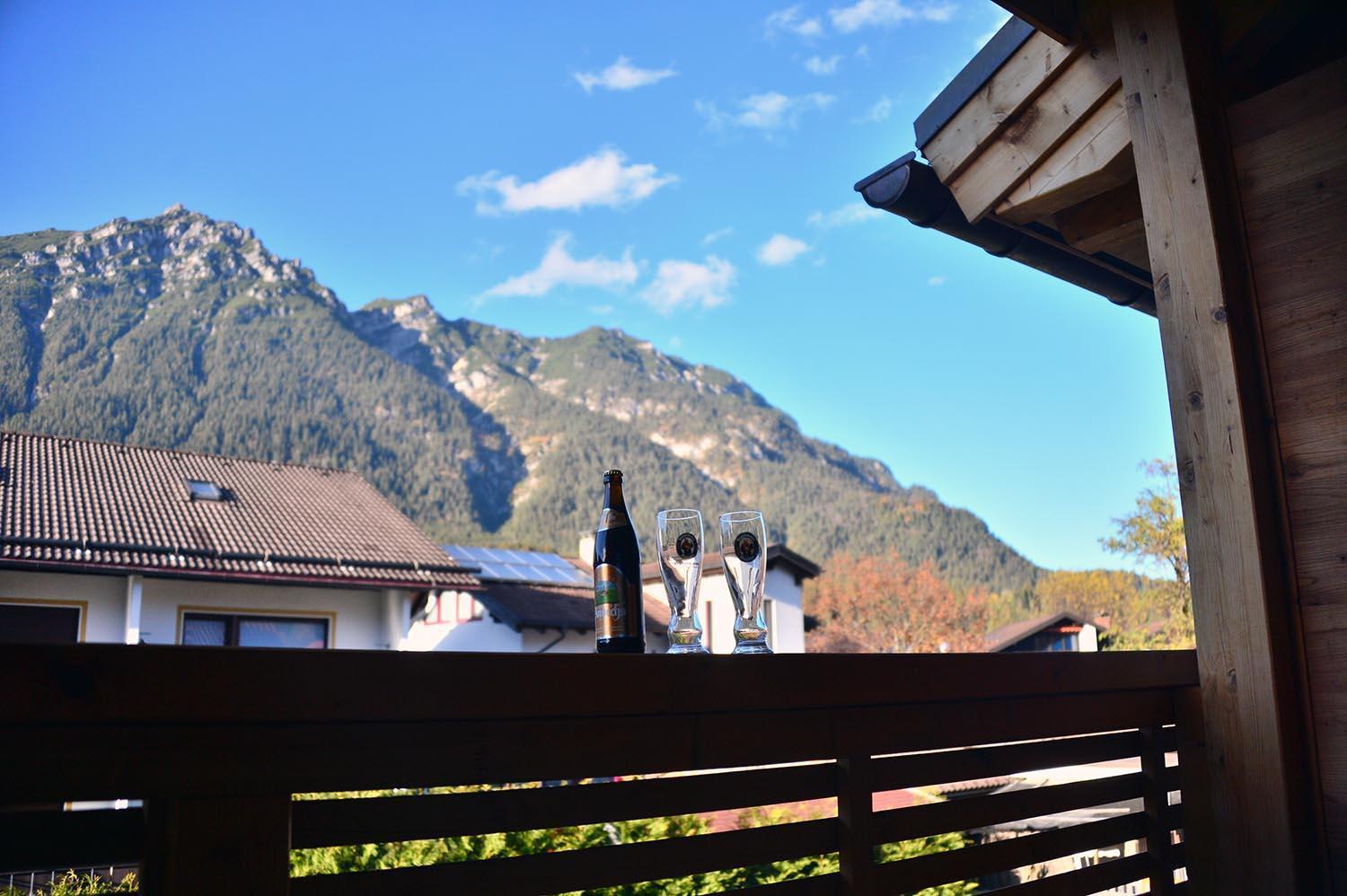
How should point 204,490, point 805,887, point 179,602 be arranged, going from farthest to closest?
point 204,490 < point 179,602 < point 805,887

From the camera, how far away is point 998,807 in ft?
5.17

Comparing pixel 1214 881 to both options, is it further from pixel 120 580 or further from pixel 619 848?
pixel 120 580

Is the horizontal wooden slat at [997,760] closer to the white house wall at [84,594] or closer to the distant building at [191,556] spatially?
the distant building at [191,556]

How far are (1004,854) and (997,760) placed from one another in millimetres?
148

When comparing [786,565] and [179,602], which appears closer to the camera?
[179,602]

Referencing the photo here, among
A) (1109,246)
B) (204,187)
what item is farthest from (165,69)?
(1109,246)

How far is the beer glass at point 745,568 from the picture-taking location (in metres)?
1.40

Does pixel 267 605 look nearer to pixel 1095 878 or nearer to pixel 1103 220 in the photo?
pixel 1103 220

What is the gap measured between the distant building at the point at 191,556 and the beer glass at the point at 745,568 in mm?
8924

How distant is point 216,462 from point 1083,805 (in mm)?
14698

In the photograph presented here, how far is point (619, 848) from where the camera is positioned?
3.64 feet

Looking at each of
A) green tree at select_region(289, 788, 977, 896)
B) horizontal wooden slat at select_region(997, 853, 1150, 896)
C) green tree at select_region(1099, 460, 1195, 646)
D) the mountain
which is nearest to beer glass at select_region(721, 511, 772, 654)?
horizontal wooden slat at select_region(997, 853, 1150, 896)

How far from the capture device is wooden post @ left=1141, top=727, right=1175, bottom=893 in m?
1.78

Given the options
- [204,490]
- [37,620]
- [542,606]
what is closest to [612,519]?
[37,620]
